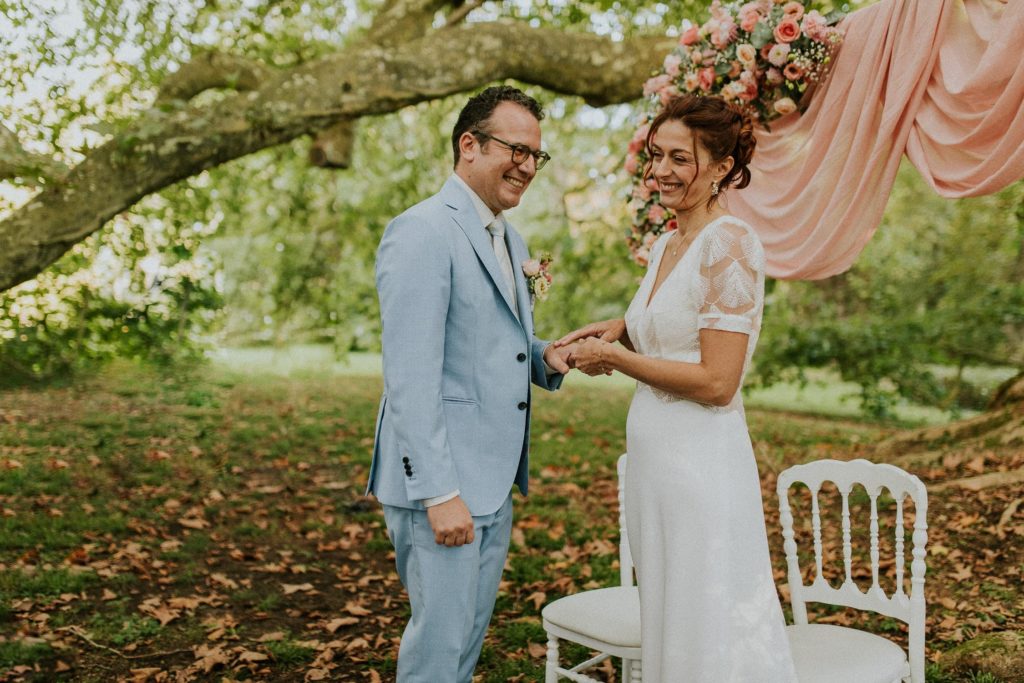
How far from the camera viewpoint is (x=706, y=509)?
241 centimetres

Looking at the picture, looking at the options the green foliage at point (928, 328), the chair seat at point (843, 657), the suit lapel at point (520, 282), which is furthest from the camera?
the green foliage at point (928, 328)

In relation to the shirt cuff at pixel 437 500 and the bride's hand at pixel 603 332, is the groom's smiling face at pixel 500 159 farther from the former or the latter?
the shirt cuff at pixel 437 500

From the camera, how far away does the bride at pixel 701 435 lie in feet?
7.76

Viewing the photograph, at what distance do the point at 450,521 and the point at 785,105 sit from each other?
2811mm

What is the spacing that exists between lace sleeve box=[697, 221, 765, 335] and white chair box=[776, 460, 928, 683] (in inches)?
37.8

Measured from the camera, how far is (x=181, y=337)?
344 inches

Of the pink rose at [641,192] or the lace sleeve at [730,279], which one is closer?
the lace sleeve at [730,279]

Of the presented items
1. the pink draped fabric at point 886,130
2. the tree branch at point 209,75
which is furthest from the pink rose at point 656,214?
the tree branch at point 209,75

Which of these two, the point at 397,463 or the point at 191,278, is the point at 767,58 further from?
the point at 191,278

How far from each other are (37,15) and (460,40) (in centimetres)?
262

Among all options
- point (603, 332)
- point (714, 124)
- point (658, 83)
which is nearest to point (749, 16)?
point (658, 83)

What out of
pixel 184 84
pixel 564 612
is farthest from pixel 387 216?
pixel 564 612

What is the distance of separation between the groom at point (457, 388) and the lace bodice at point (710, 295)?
0.43 metres

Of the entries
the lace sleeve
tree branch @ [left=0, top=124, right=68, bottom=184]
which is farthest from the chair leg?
tree branch @ [left=0, top=124, right=68, bottom=184]
